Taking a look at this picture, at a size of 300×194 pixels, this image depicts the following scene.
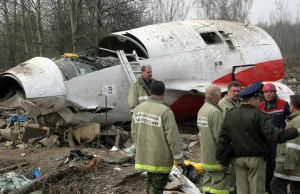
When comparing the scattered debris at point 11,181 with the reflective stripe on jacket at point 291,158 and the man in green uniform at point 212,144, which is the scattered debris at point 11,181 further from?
the reflective stripe on jacket at point 291,158

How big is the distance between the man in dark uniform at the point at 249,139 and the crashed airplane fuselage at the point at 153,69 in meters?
4.48

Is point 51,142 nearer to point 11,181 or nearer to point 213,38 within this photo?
point 11,181

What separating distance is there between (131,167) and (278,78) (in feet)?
20.8

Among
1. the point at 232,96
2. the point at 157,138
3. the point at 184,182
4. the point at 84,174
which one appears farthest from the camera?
the point at 84,174

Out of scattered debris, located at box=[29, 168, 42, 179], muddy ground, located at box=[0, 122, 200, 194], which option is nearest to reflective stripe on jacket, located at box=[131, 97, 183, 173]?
muddy ground, located at box=[0, 122, 200, 194]

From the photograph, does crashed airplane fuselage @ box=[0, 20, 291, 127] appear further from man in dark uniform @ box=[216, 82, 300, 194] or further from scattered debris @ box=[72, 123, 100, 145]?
man in dark uniform @ box=[216, 82, 300, 194]

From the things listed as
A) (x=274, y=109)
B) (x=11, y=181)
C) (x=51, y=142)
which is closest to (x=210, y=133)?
(x=274, y=109)

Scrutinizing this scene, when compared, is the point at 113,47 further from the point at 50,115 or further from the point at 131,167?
the point at 131,167

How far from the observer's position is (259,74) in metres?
10.3

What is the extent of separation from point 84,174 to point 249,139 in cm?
322

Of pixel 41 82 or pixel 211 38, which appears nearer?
pixel 41 82

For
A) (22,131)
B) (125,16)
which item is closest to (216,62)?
(22,131)

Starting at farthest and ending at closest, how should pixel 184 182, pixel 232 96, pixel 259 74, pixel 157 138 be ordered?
pixel 259 74 → pixel 184 182 → pixel 232 96 → pixel 157 138

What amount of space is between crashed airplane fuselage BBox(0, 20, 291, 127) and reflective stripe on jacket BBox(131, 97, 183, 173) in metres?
3.69
